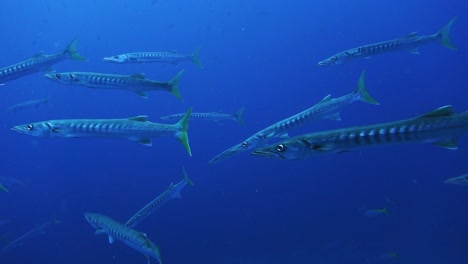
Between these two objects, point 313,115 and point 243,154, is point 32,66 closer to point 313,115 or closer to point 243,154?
point 313,115

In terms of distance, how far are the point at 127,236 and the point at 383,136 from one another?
4957 millimetres

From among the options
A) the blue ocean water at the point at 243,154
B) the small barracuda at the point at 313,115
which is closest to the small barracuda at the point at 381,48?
the small barracuda at the point at 313,115

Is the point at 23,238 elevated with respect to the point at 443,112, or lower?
lower

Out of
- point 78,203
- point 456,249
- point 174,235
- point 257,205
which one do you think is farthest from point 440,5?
point 78,203

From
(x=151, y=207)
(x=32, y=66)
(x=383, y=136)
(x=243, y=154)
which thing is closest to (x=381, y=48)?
(x=383, y=136)

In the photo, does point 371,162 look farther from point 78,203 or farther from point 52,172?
point 52,172

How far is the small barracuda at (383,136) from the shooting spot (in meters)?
3.82

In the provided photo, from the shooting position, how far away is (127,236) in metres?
6.89

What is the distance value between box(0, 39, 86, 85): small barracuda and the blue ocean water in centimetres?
1054

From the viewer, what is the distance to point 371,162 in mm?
21172

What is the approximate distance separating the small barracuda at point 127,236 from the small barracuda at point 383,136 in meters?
3.44

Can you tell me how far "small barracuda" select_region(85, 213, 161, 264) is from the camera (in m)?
6.47

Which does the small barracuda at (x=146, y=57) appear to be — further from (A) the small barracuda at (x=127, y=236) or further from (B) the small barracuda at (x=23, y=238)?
(B) the small barracuda at (x=23, y=238)

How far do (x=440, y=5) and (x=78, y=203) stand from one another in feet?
91.4
